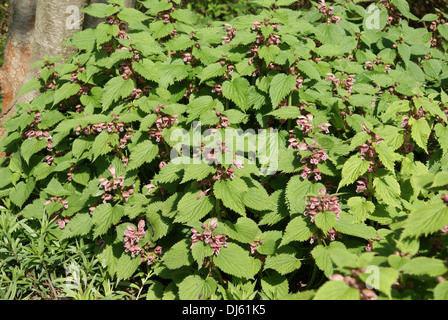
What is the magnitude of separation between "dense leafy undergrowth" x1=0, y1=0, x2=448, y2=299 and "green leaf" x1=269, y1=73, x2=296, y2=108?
0.03 ft

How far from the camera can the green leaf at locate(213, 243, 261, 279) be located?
268 cm

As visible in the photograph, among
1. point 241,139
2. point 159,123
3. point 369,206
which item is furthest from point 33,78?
point 369,206

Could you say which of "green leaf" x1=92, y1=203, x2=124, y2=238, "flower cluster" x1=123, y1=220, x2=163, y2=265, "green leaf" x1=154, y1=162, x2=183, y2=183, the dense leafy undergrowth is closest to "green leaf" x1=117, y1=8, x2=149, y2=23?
the dense leafy undergrowth

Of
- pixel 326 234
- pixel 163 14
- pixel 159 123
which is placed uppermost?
pixel 163 14

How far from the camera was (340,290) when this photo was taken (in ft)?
6.24

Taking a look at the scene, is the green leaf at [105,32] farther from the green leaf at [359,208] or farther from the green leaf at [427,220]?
the green leaf at [427,220]

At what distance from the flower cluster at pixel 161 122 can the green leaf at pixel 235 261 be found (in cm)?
101

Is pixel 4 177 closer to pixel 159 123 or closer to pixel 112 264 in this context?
pixel 112 264

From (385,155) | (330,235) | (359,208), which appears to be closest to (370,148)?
(385,155)

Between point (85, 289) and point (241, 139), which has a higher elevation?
point (241, 139)

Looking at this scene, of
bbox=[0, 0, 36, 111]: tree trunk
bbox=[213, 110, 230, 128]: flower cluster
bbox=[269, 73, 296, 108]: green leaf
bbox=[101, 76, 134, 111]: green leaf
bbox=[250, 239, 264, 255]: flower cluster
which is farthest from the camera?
bbox=[0, 0, 36, 111]: tree trunk

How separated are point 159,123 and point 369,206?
161 centimetres

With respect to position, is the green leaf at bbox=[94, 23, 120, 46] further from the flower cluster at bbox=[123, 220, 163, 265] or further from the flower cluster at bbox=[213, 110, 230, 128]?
the flower cluster at bbox=[123, 220, 163, 265]

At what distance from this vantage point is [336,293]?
6.19 feet
